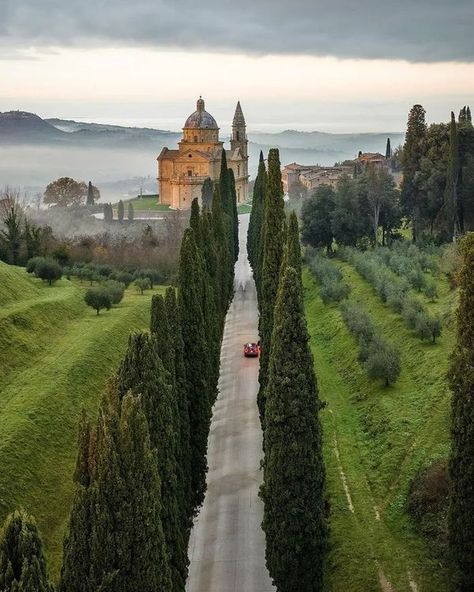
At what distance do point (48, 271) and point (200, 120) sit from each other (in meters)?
59.0

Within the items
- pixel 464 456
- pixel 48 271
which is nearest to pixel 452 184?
pixel 48 271

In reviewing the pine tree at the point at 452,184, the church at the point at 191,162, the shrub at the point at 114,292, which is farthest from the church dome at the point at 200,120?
the shrub at the point at 114,292

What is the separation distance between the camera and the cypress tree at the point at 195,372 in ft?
63.1

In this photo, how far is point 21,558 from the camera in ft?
27.1

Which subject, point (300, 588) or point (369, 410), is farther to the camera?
point (369, 410)

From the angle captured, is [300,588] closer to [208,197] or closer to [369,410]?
[369,410]

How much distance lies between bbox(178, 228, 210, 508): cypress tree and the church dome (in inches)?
2965

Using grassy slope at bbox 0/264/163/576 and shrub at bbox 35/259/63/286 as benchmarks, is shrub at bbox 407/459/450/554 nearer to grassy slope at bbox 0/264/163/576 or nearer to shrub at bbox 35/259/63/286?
grassy slope at bbox 0/264/163/576

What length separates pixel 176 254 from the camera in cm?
4891

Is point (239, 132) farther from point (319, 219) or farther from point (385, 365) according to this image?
point (385, 365)

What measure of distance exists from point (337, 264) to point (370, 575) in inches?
1386

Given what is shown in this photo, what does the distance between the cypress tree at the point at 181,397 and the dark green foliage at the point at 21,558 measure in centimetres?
820

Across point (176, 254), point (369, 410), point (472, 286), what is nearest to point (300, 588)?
point (472, 286)

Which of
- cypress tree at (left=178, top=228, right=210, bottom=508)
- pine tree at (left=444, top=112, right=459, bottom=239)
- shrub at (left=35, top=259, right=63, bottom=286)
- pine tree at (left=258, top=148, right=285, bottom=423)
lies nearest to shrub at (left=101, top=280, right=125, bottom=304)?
shrub at (left=35, top=259, right=63, bottom=286)
